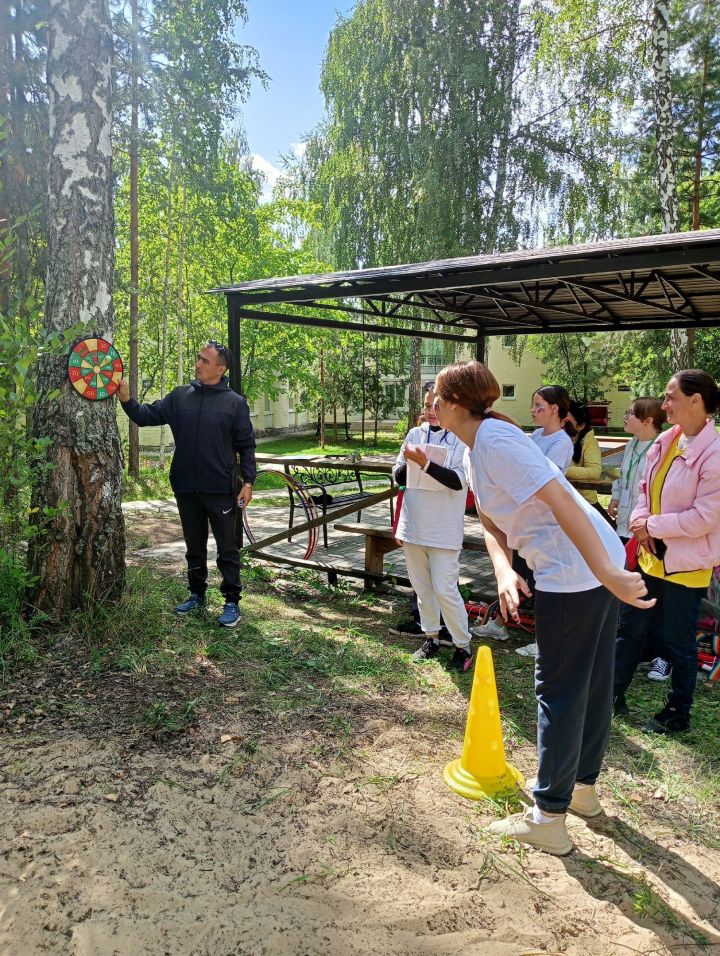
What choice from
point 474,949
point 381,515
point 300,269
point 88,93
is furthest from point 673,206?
point 300,269

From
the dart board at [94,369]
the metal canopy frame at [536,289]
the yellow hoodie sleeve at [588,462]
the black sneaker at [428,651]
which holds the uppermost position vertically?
the metal canopy frame at [536,289]

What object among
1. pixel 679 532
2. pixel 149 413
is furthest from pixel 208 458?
pixel 679 532

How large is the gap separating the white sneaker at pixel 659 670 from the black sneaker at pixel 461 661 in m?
1.19

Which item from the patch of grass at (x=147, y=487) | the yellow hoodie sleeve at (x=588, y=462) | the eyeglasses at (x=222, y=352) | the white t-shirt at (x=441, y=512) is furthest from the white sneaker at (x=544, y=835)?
the patch of grass at (x=147, y=487)

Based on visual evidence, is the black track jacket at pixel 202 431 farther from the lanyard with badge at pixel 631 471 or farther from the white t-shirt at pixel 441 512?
the lanyard with badge at pixel 631 471

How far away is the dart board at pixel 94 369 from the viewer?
13.1 feet

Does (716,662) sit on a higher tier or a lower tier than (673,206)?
lower

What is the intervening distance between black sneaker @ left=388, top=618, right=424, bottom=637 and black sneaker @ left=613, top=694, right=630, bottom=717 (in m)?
1.58

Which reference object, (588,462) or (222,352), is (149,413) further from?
(588,462)

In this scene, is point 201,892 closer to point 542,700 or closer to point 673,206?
point 542,700

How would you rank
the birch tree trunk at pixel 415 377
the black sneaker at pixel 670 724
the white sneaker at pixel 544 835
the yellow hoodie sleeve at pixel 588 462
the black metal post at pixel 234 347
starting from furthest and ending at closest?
1. the birch tree trunk at pixel 415 377
2. the black metal post at pixel 234 347
3. the yellow hoodie sleeve at pixel 588 462
4. the black sneaker at pixel 670 724
5. the white sneaker at pixel 544 835

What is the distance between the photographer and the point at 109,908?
84.7 inches

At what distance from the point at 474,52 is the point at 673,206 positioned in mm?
8259

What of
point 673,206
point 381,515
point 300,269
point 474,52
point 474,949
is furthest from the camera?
point 300,269
